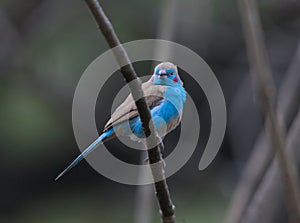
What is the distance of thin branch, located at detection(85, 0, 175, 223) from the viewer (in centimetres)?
196

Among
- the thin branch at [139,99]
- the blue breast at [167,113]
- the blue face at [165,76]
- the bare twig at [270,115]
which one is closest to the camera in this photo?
the thin branch at [139,99]

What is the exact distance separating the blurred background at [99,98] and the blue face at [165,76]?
320 centimetres

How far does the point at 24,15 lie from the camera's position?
27.2ft

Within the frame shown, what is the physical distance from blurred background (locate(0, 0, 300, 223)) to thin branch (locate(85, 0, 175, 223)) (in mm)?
4240

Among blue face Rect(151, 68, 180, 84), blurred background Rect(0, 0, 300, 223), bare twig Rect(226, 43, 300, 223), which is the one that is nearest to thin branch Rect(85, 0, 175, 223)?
blue face Rect(151, 68, 180, 84)

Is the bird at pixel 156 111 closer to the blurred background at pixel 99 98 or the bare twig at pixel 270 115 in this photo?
the bare twig at pixel 270 115

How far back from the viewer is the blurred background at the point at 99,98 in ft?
24.5

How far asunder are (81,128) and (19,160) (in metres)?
1.46

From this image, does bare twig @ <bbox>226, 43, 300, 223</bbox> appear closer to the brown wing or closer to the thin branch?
the brown wing

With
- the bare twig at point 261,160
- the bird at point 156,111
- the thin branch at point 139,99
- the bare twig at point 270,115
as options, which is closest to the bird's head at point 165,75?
the bird at point 156,111

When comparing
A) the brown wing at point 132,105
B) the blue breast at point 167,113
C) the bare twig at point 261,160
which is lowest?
the bare twig at point 261,160

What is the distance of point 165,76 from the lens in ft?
12.8

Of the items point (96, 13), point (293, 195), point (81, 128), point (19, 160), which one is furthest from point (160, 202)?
point (19, 160)

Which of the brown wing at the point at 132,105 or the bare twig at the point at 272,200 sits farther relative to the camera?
the bare twig at the point at 272,200
